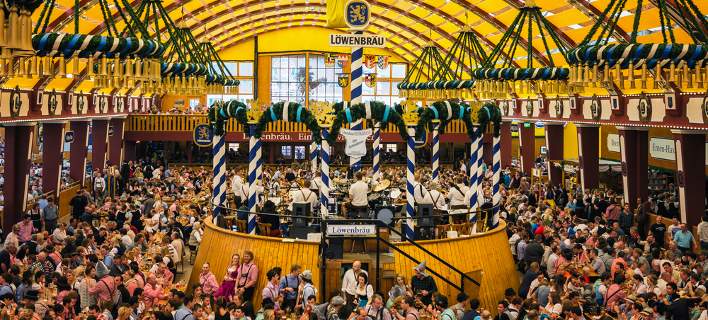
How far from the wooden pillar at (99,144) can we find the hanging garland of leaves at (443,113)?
20357mm

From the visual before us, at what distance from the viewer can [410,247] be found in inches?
570

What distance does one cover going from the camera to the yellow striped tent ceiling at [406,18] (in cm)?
2309

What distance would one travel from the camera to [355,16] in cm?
1596

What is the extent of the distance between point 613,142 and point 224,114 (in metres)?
22.5

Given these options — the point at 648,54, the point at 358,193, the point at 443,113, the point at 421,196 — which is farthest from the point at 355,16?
the point at 648,54

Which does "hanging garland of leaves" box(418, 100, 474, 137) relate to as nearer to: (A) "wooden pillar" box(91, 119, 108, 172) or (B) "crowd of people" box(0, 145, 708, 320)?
(B) "crowd of people" box(0, 145, 708, 320)

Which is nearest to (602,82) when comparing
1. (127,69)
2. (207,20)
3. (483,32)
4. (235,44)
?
(127,69)

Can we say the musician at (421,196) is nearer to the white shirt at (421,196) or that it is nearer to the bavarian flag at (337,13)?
the white shirt at (421,196)

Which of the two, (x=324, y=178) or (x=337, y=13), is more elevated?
(x=337, y=13)

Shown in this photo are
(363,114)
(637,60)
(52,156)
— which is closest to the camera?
(637,60)

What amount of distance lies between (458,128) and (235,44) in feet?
51.7

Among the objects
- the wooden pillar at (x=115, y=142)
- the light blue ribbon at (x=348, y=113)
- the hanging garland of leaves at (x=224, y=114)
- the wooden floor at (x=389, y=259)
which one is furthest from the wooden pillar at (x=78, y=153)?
the light blue ribbon at (x=348, y=113)

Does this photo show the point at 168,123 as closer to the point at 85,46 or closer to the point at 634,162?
the point at 634,162

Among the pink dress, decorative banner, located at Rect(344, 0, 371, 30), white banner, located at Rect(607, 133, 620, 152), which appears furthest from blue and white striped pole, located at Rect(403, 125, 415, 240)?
white banner, located at Rect(607, 133, 620, 152)
